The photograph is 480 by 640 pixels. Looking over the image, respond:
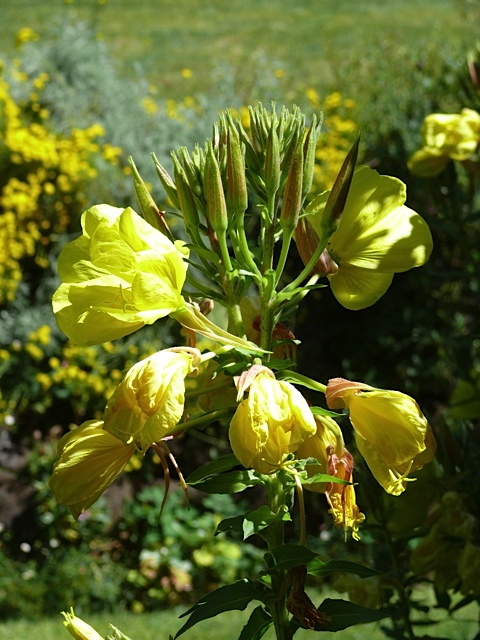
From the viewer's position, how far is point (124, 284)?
32.9 inches

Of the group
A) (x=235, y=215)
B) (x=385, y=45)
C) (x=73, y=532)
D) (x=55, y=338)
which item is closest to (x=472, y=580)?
(x=235, y=215)

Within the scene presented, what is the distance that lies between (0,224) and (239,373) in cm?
370

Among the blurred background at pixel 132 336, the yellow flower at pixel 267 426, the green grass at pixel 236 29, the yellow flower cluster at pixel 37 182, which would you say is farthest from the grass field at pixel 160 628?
the green grass at pixel 236 29

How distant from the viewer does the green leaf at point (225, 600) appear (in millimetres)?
886

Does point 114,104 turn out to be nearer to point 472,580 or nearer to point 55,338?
point 55,338

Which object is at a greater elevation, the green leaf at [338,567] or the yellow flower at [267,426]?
the yellow flower at [267,426]

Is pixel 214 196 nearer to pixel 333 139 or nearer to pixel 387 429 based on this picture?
pixel 387 429

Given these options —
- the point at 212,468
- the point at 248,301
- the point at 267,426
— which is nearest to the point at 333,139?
the point at 248,301

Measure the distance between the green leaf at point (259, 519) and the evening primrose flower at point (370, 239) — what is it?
0.78 feet

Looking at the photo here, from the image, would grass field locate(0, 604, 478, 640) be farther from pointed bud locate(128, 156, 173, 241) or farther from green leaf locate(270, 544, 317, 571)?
pointed bud locate(128, 156, 173, 241)

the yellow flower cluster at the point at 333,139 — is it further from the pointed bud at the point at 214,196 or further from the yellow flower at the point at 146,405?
the yellow flower at the point at 146,405

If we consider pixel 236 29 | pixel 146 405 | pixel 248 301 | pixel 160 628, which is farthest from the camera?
pixel 236 29

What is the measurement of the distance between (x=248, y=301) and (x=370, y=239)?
5.9 inches

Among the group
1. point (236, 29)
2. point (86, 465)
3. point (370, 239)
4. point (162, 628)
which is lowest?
point (162, 628)
